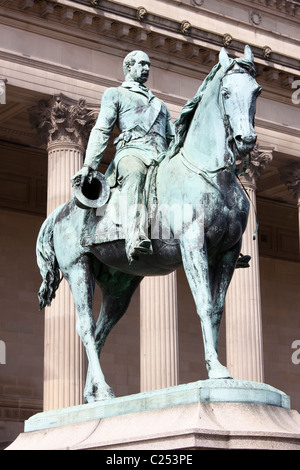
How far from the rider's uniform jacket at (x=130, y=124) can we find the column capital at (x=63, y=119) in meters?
18.3

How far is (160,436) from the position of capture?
10.2 m

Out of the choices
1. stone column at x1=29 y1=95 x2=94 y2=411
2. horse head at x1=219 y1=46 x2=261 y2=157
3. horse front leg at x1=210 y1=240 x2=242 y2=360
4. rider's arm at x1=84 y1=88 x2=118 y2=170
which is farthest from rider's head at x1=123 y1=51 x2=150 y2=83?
stone column at x1=29 y1=95 x2=94 y2=411

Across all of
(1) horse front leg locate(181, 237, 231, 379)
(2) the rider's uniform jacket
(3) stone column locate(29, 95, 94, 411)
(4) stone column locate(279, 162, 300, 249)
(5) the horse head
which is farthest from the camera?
(4) stone column locate(279, 162, 300, 249)

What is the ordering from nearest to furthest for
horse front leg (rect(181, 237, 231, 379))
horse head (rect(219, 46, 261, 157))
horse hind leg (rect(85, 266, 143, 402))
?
horse front leg (rect(181, 237, 231, 379)), horse head (rect(219, 46, 261, 157)), horse hind leg (rect(85, 266, 143, 402))

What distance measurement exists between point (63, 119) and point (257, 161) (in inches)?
300

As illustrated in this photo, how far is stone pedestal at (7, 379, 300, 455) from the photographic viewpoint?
32.6ft

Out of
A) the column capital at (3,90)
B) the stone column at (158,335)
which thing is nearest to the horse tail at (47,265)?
the column capital at (3,90)

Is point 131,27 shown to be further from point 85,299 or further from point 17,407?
point 85,299

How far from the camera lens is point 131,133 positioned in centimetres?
1337

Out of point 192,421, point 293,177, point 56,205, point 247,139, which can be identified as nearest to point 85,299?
point 247,139

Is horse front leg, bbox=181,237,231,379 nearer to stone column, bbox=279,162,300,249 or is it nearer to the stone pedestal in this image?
the stone pedestal

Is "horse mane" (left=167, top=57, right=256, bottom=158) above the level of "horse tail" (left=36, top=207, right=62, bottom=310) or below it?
above

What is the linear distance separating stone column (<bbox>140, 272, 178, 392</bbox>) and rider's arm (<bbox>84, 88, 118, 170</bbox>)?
1811 centimetres

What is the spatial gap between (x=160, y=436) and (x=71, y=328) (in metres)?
19.9
